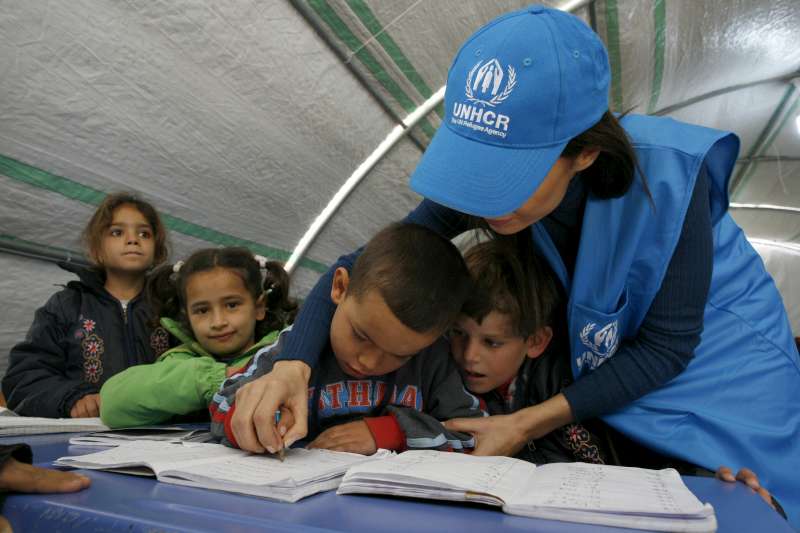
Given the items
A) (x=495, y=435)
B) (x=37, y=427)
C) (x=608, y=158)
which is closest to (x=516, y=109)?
(x=608, y=158)

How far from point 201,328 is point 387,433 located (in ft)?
2.63

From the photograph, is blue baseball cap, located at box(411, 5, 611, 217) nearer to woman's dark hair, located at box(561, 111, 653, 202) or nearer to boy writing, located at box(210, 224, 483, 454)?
woman's dark hair, located at box(561, 111, 653, 202)

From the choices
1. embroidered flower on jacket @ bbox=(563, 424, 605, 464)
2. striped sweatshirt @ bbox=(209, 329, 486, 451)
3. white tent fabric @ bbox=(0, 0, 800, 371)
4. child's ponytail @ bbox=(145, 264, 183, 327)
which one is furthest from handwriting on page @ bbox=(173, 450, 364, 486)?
white tent fabric @ bbox=(0, 0, 800, 371)

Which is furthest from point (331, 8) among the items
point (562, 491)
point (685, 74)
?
point (685, 74)

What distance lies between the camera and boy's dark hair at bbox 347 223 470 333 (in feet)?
3.41

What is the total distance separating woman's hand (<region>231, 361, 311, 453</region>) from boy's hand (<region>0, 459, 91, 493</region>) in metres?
0.22

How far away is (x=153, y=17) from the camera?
5.35 ft

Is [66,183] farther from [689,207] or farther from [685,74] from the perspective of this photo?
[685,74]

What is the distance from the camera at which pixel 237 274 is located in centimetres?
181

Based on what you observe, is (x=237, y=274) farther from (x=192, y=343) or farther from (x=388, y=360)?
(x=388, y=360)

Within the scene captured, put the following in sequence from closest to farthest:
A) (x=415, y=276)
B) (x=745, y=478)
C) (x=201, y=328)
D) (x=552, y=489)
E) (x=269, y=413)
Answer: (x=552, y=489), (x=269, y=413), (x=745, y=478), (x=415, y=276), (x=201, y=328)

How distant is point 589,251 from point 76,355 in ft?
5.37

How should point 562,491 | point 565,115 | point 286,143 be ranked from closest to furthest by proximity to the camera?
point 562,491 → point 565,115 → point 286,143

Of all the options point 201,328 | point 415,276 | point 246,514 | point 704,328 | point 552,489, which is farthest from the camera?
point 201,328
